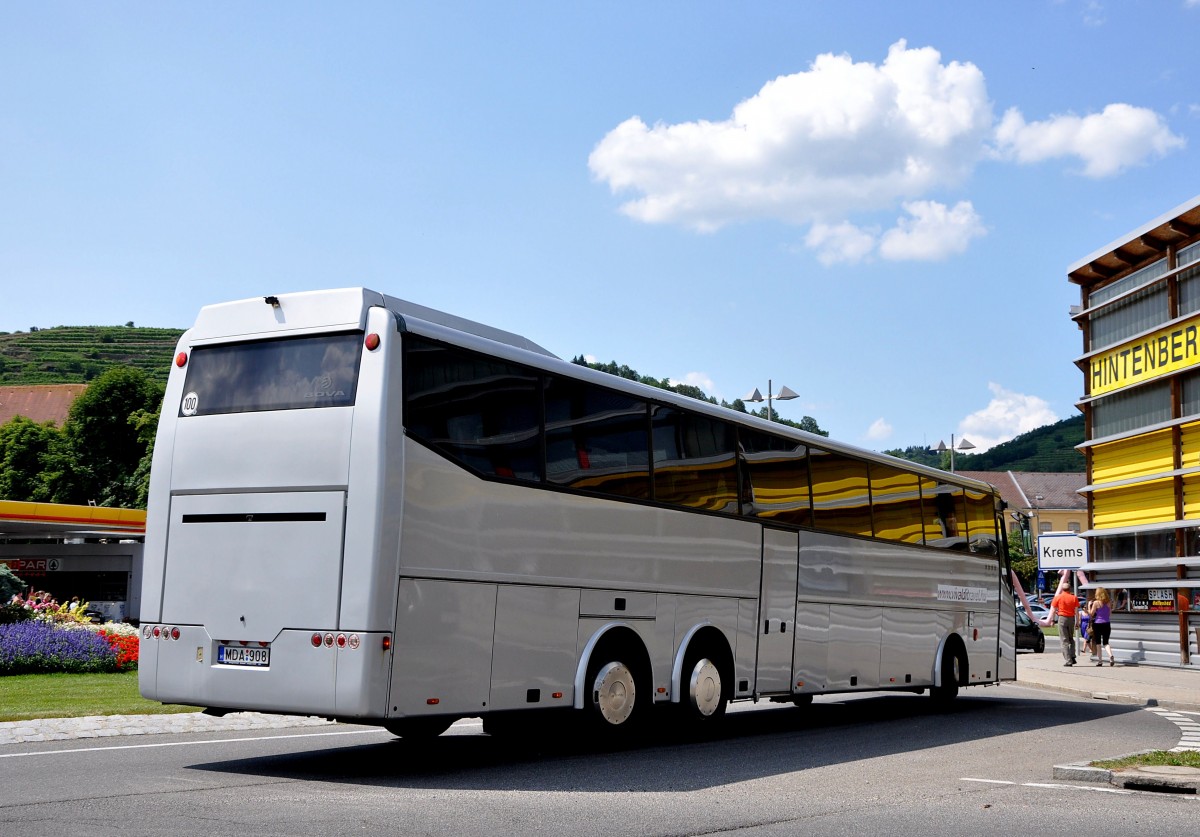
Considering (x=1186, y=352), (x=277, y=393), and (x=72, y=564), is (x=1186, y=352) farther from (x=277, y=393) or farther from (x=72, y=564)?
(x=72, y=564)

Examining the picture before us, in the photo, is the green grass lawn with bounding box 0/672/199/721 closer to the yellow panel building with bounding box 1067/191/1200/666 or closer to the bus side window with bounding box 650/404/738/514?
the bus side window with bounding box 650/404/738/514

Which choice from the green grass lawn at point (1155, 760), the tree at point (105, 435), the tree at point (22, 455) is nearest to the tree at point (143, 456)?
the tree at point (105, 435)

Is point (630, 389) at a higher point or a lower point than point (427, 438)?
higher

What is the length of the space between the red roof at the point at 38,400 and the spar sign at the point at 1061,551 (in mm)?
114472

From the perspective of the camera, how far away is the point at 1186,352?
27.5 m

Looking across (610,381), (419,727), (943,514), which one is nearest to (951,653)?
(943,514)

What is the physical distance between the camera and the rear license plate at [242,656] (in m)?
10.2

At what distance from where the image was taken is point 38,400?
135 m

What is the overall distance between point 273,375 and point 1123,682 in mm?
18920

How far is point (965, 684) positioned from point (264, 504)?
13165mm

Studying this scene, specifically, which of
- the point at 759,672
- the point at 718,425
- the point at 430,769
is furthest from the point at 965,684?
the point at 430,769

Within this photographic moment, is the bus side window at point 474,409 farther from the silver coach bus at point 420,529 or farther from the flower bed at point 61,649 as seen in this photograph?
the flower bed at point 61,649

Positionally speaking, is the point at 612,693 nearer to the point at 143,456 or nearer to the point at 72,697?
the point at 72,697

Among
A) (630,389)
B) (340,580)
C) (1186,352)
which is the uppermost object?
(1186,352)
